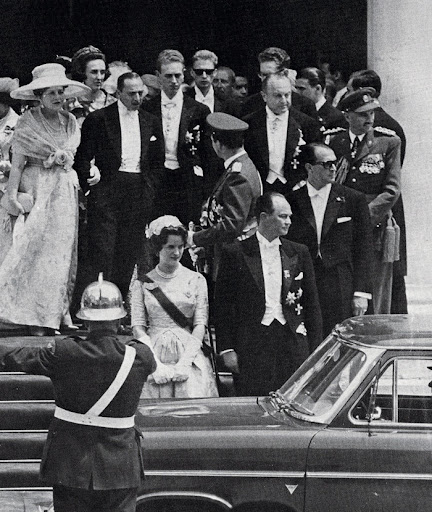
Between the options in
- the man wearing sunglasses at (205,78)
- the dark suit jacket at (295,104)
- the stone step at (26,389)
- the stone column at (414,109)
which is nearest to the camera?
the stone step at (26,389)

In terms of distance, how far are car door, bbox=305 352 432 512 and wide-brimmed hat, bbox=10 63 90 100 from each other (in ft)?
11.7

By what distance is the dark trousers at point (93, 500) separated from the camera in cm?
567

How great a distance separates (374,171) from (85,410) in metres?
4.09

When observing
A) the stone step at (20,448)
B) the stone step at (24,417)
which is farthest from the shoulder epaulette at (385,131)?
the stone step at (20,448)

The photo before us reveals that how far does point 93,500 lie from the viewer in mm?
5695

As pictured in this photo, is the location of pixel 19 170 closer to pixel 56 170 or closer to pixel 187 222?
pixel 56 170

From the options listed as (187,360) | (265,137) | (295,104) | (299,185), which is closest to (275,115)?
(265,137)

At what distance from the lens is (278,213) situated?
7828 millimetres

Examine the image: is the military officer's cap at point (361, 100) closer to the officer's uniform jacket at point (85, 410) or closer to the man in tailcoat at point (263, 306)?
the man in tailcoat at point (263, 306)

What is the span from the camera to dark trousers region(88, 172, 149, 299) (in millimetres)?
8992

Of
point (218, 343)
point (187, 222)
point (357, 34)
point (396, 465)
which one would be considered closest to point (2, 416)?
point (218, 343)

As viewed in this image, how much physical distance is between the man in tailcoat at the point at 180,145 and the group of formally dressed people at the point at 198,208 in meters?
0.01

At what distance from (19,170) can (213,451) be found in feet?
11.2

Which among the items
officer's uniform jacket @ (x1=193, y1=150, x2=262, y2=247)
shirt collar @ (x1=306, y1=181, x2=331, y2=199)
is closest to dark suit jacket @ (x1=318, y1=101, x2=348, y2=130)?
shirt collar @ (x1=306, y1=181, x2=331, y2=199)
